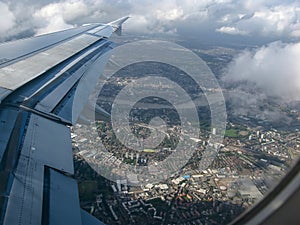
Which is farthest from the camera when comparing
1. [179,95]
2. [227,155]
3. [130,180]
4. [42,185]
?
[179,95]

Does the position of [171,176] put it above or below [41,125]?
below

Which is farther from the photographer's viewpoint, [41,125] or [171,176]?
[171,176]

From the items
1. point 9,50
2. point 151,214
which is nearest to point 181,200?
point 151,214

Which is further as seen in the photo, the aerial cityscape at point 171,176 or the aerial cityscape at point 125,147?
the aerial cityscape at point 171,176

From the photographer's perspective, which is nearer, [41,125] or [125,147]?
[41,125]

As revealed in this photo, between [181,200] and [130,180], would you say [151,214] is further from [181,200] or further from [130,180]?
[130,180]

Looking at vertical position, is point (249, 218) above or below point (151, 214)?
below

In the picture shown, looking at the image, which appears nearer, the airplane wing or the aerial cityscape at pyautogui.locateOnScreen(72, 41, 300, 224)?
the airplane wing

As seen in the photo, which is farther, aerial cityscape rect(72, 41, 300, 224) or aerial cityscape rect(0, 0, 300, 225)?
aerial cityscape rect(72, 41, 300, 224)
